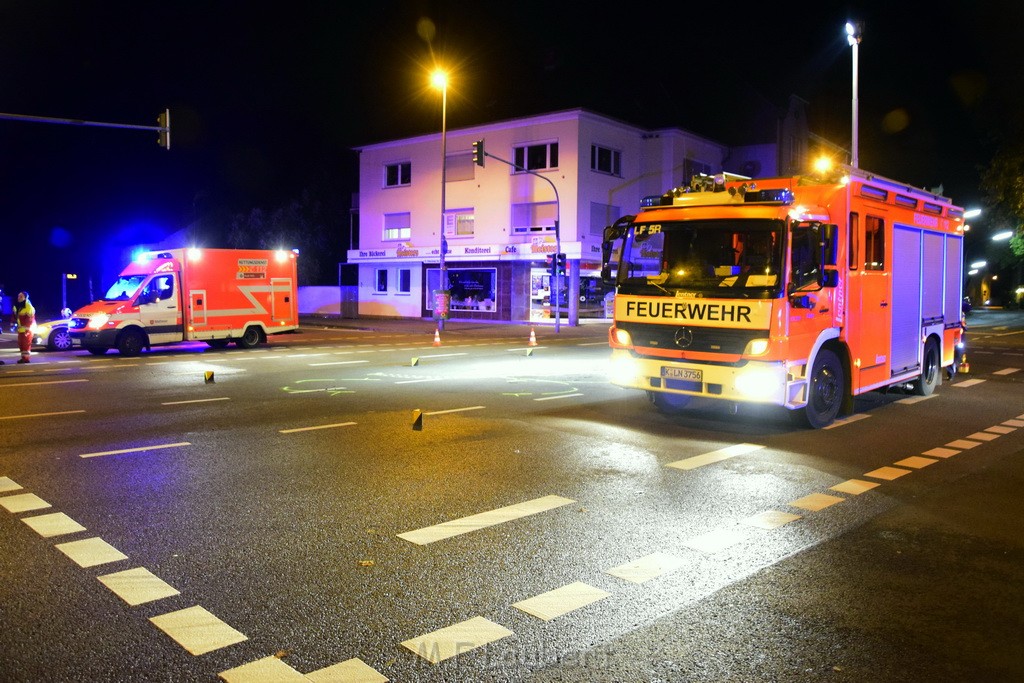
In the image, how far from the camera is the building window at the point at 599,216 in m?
40.6

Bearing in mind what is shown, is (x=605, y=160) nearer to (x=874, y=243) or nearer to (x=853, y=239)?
(x=874, y=243)

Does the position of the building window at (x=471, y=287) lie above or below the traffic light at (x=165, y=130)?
below

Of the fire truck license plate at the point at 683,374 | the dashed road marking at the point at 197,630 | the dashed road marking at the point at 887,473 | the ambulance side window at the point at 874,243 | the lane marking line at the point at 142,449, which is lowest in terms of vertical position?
the dashed road marking at the point at 887,473

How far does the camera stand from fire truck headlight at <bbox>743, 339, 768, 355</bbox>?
31.4 ft

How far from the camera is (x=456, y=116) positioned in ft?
150

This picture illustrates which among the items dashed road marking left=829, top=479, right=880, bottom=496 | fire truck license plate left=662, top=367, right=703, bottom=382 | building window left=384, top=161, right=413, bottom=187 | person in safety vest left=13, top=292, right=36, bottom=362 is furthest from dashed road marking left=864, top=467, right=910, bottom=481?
building window left=384, top=161, right=413, bottom=187

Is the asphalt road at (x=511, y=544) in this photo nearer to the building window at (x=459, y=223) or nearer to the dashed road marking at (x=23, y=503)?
the dashed road marking at (x=23, y=503)

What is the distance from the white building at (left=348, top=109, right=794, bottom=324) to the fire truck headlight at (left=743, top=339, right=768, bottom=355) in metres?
27.1

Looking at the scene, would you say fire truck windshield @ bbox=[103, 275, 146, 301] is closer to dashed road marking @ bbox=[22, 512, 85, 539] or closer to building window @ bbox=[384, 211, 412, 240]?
dashed road marking @ bbox=[22, 512, 85, 539]

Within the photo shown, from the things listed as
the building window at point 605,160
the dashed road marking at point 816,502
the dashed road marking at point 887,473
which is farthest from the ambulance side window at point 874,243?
the building window at point 605,160

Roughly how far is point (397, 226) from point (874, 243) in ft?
126

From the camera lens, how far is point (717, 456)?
898 centimetres

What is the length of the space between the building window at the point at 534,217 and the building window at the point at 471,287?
9.26 ft

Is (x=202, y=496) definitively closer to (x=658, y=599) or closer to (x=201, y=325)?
(x=658, y=599)
